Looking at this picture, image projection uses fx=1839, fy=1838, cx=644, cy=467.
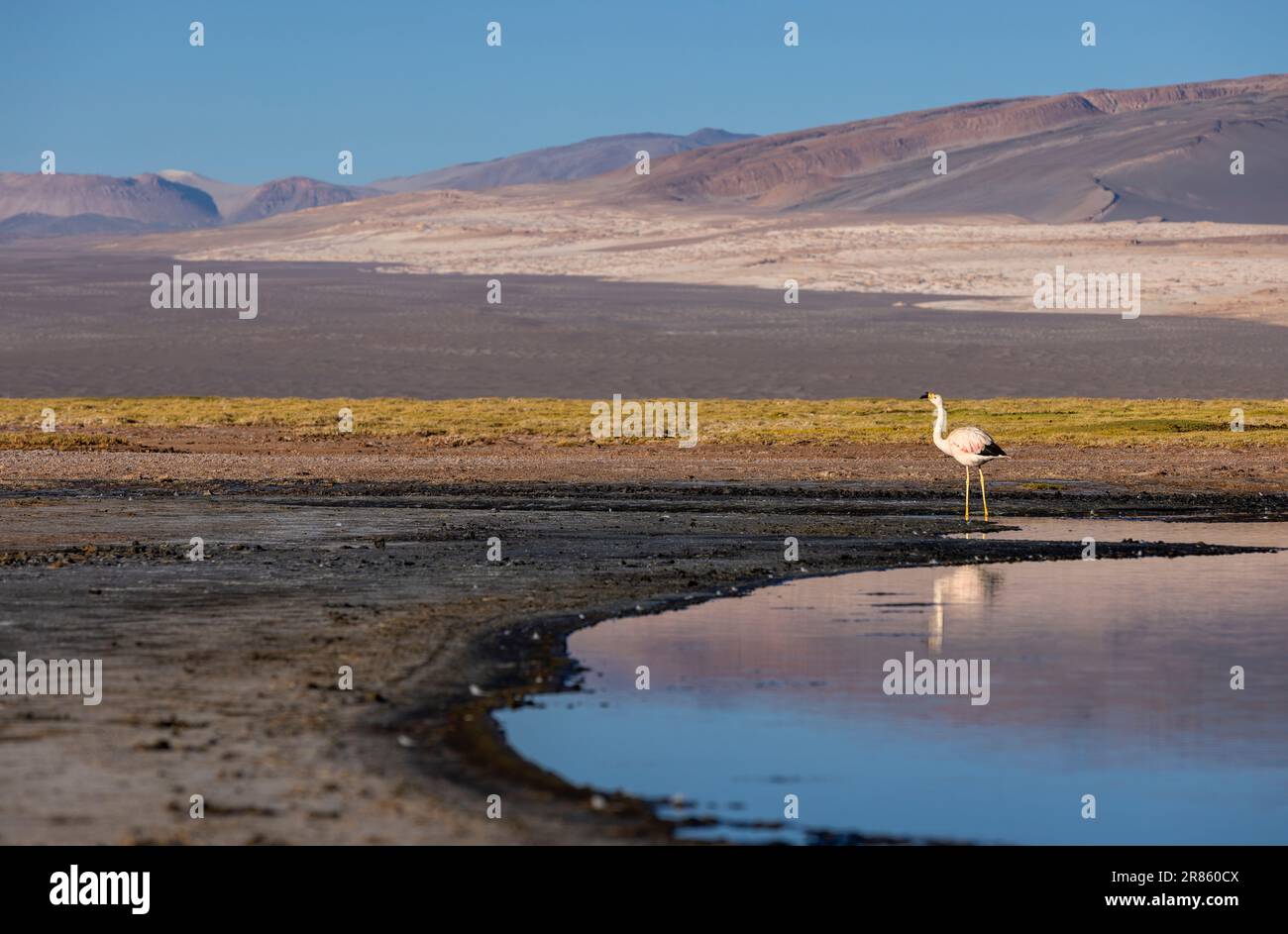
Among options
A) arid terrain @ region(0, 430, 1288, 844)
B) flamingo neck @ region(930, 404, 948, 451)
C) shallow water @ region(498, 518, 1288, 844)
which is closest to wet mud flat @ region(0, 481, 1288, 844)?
arid terrain @ region(0, 430, 1288, 844)

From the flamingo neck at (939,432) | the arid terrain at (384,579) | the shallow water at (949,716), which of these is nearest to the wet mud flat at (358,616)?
the arid terrain at (384,579)

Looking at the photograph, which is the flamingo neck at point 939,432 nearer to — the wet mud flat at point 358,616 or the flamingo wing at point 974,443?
the flamingo wing at point 974,443

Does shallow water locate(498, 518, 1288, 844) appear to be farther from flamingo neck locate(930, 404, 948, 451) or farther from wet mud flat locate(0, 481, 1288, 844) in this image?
flamingo neck locate(930, 404, 948, 451)

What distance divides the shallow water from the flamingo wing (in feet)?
20.4

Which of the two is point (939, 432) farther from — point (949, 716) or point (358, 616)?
point (949, 716)

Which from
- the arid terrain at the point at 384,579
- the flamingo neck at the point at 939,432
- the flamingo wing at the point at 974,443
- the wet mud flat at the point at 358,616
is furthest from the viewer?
the flamingo neck at the point at 939,432

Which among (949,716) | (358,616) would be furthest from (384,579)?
(949,716)

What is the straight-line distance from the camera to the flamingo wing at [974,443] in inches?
889

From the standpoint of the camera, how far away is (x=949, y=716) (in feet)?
35.6

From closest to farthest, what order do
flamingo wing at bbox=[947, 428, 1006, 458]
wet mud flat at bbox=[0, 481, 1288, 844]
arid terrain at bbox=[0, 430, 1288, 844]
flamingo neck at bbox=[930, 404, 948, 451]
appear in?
wet mud flat at bbox=[0, 481, 1288, 844]
arid terrain at bbox=[0, 430, 1288, 844]
flamingo wing at bbox=[947, 428, 1006, 458]
flamingo neck at bbox=[930, 404, 948, 451]

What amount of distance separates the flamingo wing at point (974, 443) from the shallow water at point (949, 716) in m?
6.22

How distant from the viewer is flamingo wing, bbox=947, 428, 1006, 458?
2258 cm

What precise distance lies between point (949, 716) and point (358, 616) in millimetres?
5231
